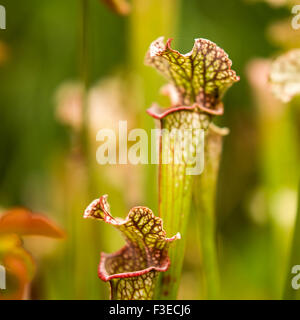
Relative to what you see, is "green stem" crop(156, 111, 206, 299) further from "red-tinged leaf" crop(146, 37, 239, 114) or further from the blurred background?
the blurred background

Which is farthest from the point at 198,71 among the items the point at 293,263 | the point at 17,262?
the point at 17,262

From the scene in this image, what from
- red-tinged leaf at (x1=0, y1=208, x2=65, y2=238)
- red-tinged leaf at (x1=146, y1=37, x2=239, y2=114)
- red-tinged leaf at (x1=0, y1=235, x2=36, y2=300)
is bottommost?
red-tinged leaf at (x1=0, y1=235, x2=36, y2=300)

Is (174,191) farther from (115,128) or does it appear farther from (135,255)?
(115,128)

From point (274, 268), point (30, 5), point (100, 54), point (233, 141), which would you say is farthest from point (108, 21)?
point (274, 268)

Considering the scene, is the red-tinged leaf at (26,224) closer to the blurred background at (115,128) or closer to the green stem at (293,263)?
the blurred background at (115,128)

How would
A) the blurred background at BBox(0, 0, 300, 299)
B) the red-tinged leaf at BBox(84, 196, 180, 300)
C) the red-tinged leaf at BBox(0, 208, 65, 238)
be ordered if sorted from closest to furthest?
the red-tinged leaf at BBox(84, 196, 180, 300) → the red-tinged leaf at BBox(0, 208, 65, 238) → the blurred background at BBox(0, 0, 300, 299)

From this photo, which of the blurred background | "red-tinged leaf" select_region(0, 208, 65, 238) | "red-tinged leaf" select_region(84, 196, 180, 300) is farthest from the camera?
the blurred background

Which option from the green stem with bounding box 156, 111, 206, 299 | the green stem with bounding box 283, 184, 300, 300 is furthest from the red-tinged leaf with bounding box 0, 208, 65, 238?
the green stem with bounding box 283, 184, 300, 300
